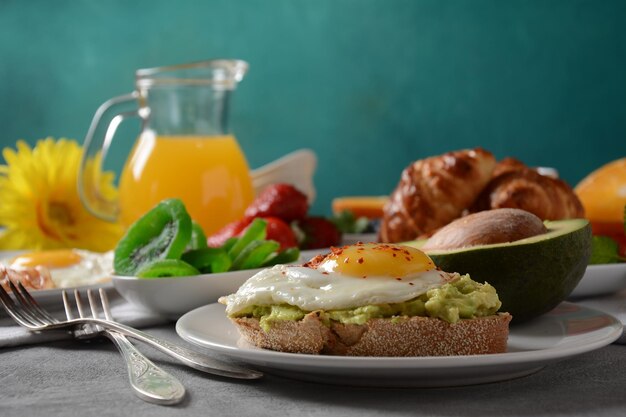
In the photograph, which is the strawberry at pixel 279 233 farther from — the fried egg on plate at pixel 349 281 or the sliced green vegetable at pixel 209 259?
the fried egg on plate at pixel 349 281

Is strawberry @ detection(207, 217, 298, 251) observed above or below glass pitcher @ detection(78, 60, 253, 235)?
below

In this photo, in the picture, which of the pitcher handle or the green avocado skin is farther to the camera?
the pitcher handle

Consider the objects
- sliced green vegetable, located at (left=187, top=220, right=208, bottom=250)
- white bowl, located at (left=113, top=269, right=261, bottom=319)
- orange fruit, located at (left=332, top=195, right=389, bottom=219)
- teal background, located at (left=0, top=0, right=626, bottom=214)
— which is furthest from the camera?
teal background, located at (left=0, top=0, right=626, bottom=214)

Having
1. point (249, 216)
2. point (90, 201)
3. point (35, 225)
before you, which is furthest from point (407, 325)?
point (35, 225)

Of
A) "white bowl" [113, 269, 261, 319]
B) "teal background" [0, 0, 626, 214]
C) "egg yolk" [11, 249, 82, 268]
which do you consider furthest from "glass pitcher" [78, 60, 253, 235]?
"teal background" [0, 0, 626, 214]

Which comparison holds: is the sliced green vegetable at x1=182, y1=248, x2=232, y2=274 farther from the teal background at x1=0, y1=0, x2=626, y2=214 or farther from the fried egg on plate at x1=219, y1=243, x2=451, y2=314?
the teal background at x1=0, y1=0, x2=626, y2=214
